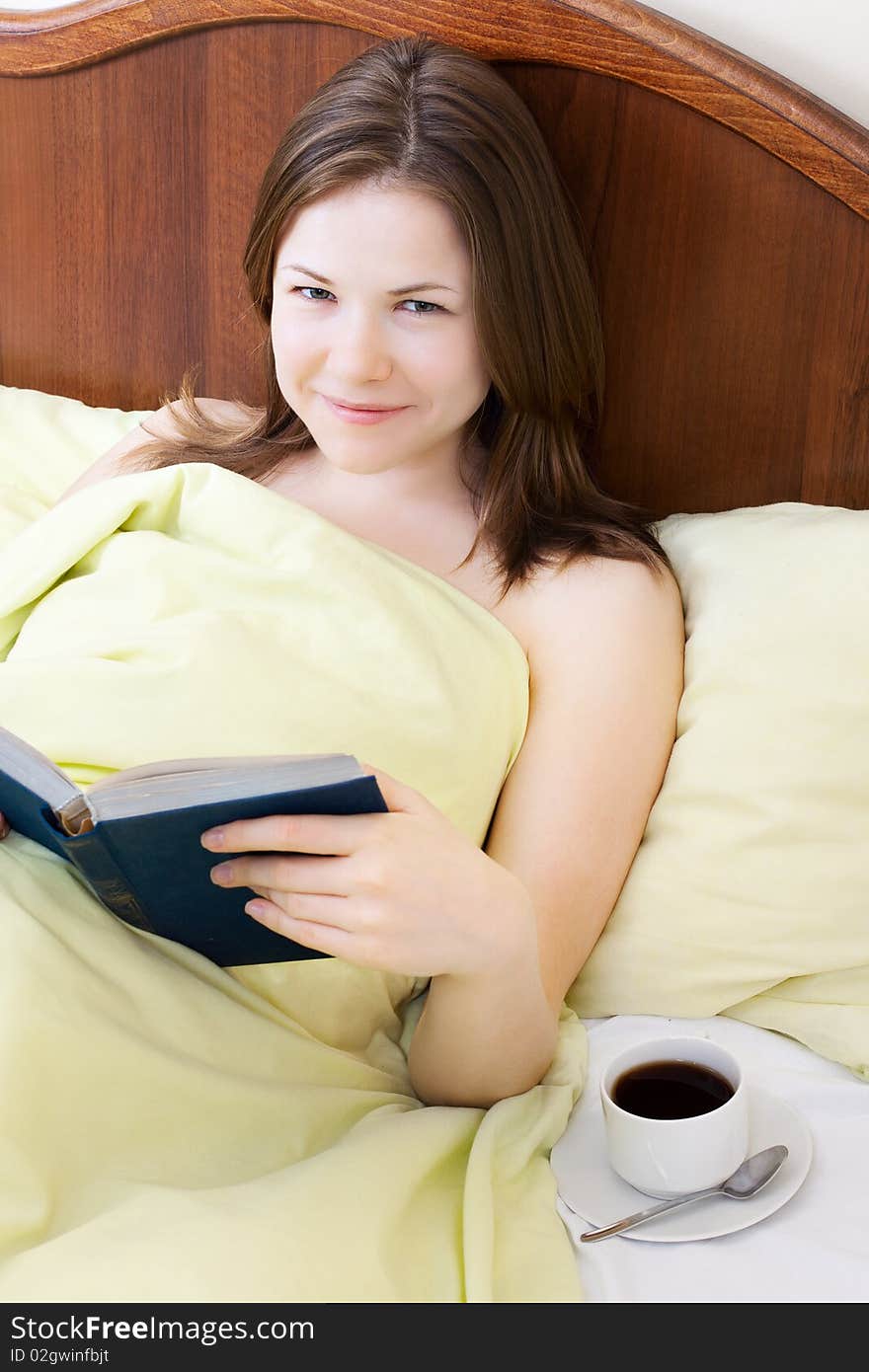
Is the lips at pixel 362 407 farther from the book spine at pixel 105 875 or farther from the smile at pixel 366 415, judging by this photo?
the book spine at pixel 105 875

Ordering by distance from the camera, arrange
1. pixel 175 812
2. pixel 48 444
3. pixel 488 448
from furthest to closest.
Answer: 1. pixel 48 444
2. pixel 488 448
3. pixel 175 812

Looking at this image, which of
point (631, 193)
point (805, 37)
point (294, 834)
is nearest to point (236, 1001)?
point (294, 834)

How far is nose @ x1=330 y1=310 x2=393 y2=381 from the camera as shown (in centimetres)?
113

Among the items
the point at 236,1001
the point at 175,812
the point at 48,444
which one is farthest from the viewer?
the point at 48,444

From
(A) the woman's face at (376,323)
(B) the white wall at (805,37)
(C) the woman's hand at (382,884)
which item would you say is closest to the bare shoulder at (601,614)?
(A) the woman's face at (376,323)

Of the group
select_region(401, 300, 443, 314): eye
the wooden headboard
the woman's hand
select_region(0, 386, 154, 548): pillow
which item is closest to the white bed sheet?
the woman's hand

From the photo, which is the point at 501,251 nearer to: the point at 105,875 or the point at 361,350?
the point at 361,350

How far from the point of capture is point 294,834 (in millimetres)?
753

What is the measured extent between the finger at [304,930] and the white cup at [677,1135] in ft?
0.73

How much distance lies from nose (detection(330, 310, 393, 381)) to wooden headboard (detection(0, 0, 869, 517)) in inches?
12.2

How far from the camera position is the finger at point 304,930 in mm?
816

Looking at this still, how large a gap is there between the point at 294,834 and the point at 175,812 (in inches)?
2.6

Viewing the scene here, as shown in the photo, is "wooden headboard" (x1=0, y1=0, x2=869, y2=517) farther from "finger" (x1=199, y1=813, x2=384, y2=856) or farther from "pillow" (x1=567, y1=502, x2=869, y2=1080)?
"finger" (x1=199, y1=813, x2=384, y2=856)

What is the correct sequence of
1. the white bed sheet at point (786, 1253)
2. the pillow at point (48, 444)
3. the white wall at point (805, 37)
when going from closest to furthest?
the white bed sheet at point (786, 1253)
the white wall at point (805, 37)
the pillow at point (48, 444)
